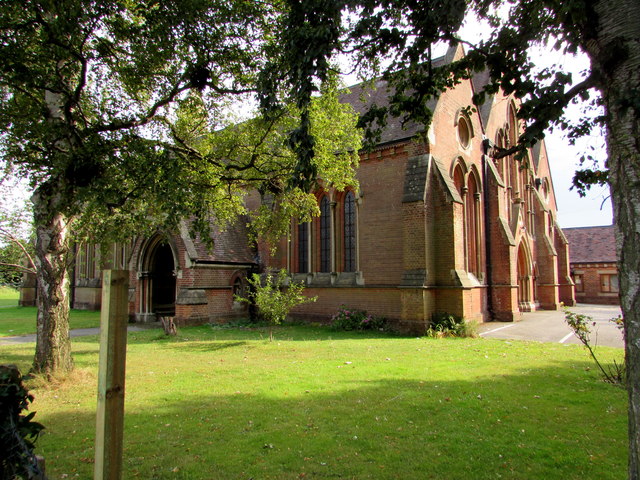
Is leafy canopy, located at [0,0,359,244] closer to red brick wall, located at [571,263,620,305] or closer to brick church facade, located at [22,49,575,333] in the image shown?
brick church facade, located at [22,49,575,333]

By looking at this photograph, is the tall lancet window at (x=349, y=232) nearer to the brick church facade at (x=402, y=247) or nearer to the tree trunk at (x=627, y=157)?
the brick church facade at (x=402, y=247)

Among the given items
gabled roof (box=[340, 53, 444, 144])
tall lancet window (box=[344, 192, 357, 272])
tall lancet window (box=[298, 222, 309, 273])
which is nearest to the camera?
gabled roof (box=[340, 53, 444, 144])

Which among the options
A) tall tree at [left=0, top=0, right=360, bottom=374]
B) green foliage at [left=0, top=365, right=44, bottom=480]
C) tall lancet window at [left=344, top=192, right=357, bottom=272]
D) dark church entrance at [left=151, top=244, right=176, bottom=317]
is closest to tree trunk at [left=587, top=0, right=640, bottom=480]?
green foliage at [left=0, top=365, right=44, bottom=480]

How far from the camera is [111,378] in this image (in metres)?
2.76

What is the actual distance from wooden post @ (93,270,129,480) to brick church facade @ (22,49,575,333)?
12.7 metres

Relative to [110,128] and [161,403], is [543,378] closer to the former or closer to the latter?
[161,403]

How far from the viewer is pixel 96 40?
24.1 feet

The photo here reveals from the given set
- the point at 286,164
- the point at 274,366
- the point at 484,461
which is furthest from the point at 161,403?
the point at 286,164

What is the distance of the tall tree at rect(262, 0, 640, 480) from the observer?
298 cm

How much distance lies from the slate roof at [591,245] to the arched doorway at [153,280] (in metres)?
33.4

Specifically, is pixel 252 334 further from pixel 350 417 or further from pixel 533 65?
pixel 533 65

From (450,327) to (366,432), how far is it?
32.8ft

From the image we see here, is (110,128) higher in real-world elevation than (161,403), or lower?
higher

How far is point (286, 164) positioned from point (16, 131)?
5476 mm
